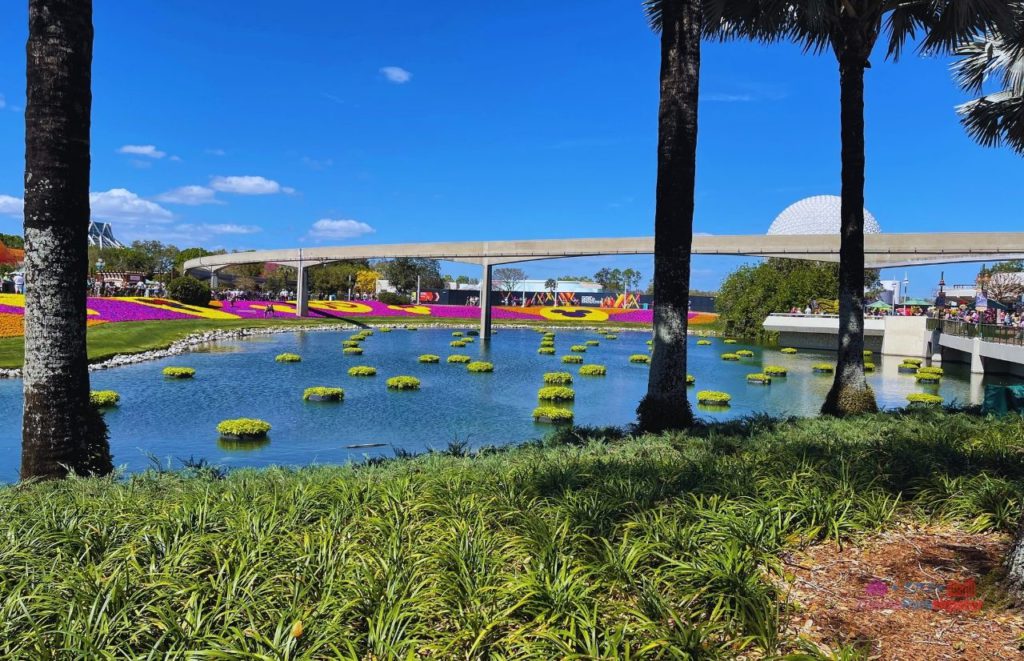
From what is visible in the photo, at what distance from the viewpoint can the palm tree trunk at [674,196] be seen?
9.17 m

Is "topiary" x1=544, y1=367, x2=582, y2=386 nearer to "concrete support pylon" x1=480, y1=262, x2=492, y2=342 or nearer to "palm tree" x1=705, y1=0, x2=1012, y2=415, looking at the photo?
"palm tree" x1=705, y1=0, x2=1012, y2=415

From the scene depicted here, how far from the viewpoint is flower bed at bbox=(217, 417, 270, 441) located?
13812 mm

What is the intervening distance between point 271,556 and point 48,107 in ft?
17.1

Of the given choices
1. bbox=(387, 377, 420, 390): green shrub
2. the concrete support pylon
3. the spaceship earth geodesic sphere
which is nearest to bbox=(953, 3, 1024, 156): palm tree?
bbox=(387, 377, 420, 390): green shrub

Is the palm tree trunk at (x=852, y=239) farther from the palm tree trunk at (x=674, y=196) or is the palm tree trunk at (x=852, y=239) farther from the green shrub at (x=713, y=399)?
the green shrub at (x=713, y=399)

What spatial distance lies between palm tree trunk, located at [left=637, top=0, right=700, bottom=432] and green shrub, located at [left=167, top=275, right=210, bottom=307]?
177 ft

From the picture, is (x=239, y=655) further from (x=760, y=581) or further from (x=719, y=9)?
(x=719, y=9)

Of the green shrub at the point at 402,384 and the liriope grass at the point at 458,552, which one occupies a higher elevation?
the liriope grass at the point at 458,552

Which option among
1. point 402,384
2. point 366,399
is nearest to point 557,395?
point 402,384

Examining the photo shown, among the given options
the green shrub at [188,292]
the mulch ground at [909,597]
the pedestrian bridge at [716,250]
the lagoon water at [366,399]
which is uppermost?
the pedestrian bridge at [716,250]

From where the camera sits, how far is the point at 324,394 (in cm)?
1883

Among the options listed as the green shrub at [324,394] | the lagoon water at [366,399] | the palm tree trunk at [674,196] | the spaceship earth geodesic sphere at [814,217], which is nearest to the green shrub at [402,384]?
the lagoon water at [366,399]

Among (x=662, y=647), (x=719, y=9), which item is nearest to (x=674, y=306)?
(x=719, y=9)

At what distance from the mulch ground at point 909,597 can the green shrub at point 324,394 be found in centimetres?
1646
